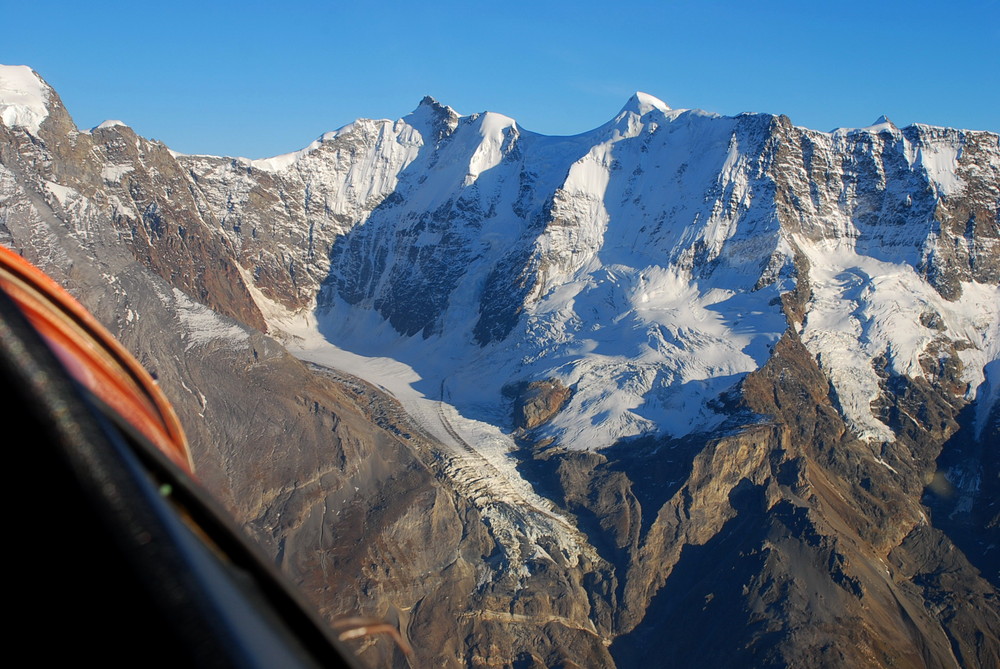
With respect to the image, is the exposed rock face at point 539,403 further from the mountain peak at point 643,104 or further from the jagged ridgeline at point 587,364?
the mountain peak at point 643,104

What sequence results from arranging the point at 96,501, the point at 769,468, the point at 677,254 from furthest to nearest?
the point at 677,254 → the point at 769,468 → the point at 96,501

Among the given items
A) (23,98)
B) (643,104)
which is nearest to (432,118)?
(643,104)

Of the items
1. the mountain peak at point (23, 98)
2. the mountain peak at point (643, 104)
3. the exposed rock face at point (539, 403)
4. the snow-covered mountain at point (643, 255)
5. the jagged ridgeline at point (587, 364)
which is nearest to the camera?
the jagged ridgeline at point (587, 364)

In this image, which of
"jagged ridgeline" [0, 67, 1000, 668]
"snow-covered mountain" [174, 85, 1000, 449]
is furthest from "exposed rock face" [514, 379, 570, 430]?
"snow-covered mountain" [174, 85, 1000, 449]

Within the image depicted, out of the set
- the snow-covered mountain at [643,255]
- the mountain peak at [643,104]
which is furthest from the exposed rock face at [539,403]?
the mountain peak at [643,104]

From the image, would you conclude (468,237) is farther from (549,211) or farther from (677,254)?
(677,254)

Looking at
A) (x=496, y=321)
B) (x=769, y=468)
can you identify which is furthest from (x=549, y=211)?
(x=769, y=468)

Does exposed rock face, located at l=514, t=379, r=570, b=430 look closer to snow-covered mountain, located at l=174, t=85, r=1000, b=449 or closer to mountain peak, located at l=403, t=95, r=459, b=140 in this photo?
snow-covered mountain, located at l=174, t=85, r=1000, b=449
